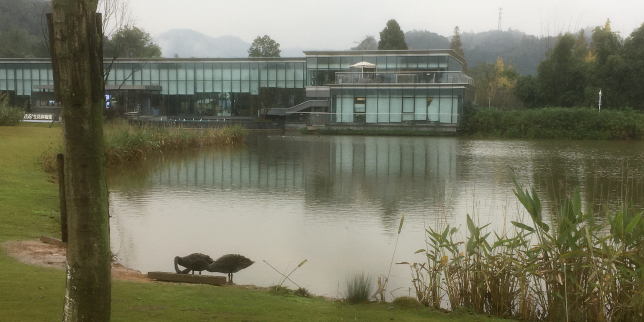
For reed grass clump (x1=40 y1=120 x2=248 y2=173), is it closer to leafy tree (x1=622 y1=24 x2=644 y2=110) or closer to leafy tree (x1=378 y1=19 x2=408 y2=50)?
leafy tree (x1=622 y1=24 x2=644 y2=110)

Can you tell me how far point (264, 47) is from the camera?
9344cm

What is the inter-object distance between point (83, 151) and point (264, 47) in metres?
92.4

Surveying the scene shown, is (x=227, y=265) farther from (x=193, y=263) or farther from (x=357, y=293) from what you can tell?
(x=357, y=293)

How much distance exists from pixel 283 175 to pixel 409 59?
3548 centimetres

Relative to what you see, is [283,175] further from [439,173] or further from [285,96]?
[285,96]

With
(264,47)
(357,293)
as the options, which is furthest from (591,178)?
(264,47)

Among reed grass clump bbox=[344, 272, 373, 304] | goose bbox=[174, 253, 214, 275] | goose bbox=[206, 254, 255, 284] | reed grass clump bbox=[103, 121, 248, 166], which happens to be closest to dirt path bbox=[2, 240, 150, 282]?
goose bbox=[174, 253, 214, 275]

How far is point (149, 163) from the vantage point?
63.6 ft

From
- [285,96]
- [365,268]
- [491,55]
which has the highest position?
[491,55]

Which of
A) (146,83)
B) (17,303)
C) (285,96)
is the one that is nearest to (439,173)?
(17,303)

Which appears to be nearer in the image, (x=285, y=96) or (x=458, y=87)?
(x=458, y=87)

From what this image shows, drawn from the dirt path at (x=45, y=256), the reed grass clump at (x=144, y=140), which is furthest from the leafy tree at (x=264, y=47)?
the dirt path at (x=45, y=256)

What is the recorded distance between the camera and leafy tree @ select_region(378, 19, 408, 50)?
6606 cm

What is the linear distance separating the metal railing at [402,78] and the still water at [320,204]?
905 inches
